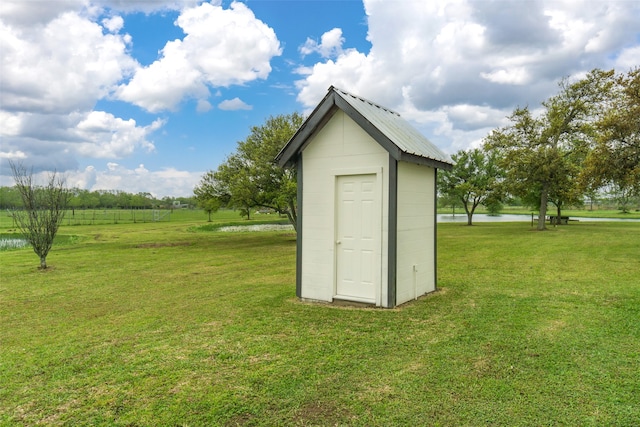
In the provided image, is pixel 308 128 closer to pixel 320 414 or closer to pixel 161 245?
pixel 320 414

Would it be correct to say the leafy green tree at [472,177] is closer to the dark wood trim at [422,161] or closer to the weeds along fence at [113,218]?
the dark wood trim at [422,161]

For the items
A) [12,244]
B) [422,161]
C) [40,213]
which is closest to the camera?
[422,161]

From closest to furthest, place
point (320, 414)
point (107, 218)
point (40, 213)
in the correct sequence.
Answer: point (320, 414) < point (40, 213) < point (107, 218)

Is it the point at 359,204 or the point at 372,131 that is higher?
the point at 372,131

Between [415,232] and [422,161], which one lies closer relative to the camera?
[422,161]

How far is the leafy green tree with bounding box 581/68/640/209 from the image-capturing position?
1464cm

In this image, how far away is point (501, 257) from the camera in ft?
45.1

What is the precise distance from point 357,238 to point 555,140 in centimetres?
2516

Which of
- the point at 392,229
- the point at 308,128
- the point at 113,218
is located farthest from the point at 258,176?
the point at 113,218

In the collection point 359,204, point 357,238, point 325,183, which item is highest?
point 325,183

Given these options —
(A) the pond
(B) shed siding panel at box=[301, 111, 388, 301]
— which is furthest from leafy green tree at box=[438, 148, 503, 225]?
(A) the pond

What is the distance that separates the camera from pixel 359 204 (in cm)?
697

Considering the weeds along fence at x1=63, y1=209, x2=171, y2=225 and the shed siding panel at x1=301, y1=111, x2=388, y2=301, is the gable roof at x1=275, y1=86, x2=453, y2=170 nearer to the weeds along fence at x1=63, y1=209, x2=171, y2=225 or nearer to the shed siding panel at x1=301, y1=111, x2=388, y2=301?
the shed siding panel at x1=301, y1=111, x2=388, y2=301

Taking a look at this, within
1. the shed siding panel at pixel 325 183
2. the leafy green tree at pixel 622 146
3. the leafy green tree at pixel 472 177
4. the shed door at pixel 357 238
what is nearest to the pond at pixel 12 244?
the shed siding panel at pixel 325 183
